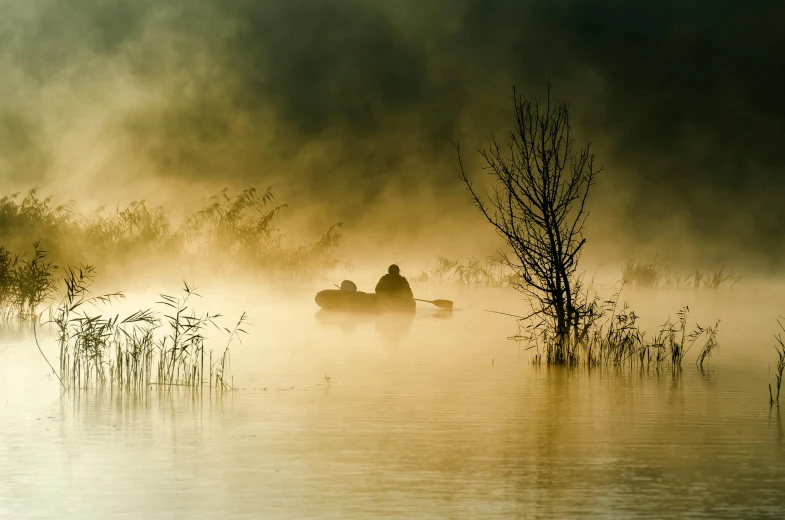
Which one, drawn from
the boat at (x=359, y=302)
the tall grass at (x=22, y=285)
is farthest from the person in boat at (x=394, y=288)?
the tall grass at (x=22, y=285)

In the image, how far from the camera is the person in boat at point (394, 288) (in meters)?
22.5

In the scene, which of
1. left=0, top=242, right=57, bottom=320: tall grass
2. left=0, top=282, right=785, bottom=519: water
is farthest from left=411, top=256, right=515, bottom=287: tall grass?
Result: left=0, top=282, right=785, bottom=519: water

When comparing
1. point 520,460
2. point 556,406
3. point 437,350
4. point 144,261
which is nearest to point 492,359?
point 437,350

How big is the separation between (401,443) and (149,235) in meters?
17.5

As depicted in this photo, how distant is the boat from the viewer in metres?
22.5

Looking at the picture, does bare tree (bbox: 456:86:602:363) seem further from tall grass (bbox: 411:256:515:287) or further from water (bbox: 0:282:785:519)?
tall grass (bbox: 411:256:515:287)

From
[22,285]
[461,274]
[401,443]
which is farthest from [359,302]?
[401,443]

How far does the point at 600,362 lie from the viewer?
1297cm

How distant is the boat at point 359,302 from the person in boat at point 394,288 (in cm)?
6

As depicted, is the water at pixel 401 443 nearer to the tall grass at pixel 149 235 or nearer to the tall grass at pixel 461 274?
the tall grass at pixel 149 235

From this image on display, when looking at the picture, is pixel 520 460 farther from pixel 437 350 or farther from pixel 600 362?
pixel 437 350

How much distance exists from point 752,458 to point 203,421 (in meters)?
4.29

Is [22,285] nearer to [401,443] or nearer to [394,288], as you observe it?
[394,288]

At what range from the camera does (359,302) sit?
76.2ft
